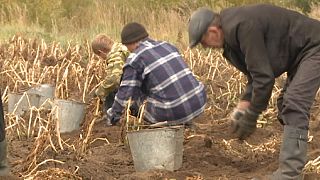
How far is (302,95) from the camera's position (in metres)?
4.35

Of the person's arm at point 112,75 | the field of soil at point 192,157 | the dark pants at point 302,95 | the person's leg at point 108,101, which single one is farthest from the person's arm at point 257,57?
the person's leg at point 108,101

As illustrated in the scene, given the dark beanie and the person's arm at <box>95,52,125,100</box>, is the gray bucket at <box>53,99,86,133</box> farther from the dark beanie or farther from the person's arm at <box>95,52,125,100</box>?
the dark beanie

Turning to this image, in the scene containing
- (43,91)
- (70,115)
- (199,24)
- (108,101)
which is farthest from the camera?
(43,91)

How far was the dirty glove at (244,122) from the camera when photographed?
4.46m

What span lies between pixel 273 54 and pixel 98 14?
14.2 meters

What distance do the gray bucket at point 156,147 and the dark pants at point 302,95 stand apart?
2.95 feet

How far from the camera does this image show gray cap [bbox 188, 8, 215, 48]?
14.4 ft

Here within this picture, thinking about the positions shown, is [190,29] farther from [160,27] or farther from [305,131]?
[160,27]

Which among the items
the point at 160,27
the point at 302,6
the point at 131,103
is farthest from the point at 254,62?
the point at 302,6

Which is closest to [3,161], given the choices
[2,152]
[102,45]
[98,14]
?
[2,152]

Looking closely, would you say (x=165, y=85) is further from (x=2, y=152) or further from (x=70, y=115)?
(x=2, y=152)

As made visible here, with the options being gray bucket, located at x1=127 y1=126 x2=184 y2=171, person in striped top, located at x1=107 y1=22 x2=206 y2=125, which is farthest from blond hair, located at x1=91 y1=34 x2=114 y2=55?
gray bucket, located at x1=127 y1=126 x2=184 y2=171

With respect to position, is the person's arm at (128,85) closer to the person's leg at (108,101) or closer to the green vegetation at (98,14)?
the person's leg at (108,101)

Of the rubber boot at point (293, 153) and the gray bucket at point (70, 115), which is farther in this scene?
the gray bucket at point (70, 115)
